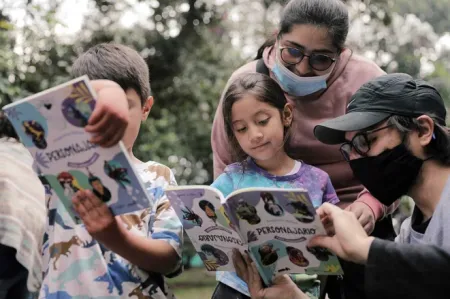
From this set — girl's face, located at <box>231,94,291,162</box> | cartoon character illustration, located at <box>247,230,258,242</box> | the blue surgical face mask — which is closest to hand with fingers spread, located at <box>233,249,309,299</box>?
cartoon character illustration, located at <box>247,230,258,242</box>

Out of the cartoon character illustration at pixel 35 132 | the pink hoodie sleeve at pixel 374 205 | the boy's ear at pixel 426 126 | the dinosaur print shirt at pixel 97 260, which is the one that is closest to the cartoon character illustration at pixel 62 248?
the dinosaur print shirt at pixel 97 260

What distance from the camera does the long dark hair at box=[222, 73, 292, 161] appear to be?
2912mm

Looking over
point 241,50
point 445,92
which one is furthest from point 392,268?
point 445,92

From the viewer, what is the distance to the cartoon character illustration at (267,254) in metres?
2.42

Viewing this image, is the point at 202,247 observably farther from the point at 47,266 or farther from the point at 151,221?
the point at 47,266

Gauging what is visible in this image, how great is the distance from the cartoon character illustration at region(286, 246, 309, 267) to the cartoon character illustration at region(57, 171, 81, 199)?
73 cm

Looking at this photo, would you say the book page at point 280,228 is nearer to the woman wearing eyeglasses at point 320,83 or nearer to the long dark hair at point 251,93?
the woman wearing eyeglasses at point 320,83

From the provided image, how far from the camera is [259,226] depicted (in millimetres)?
2350

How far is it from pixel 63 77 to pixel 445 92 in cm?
817

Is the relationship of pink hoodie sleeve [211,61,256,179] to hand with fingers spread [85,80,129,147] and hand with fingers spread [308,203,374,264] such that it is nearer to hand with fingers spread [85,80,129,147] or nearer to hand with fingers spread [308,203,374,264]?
hand with fingers spread [308,203,374,264]

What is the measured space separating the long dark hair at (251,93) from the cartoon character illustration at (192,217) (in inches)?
24.6

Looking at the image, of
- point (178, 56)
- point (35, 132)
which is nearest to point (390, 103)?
point (35, 132)

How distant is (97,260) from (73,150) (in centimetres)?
52

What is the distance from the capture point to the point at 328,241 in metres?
2.29
